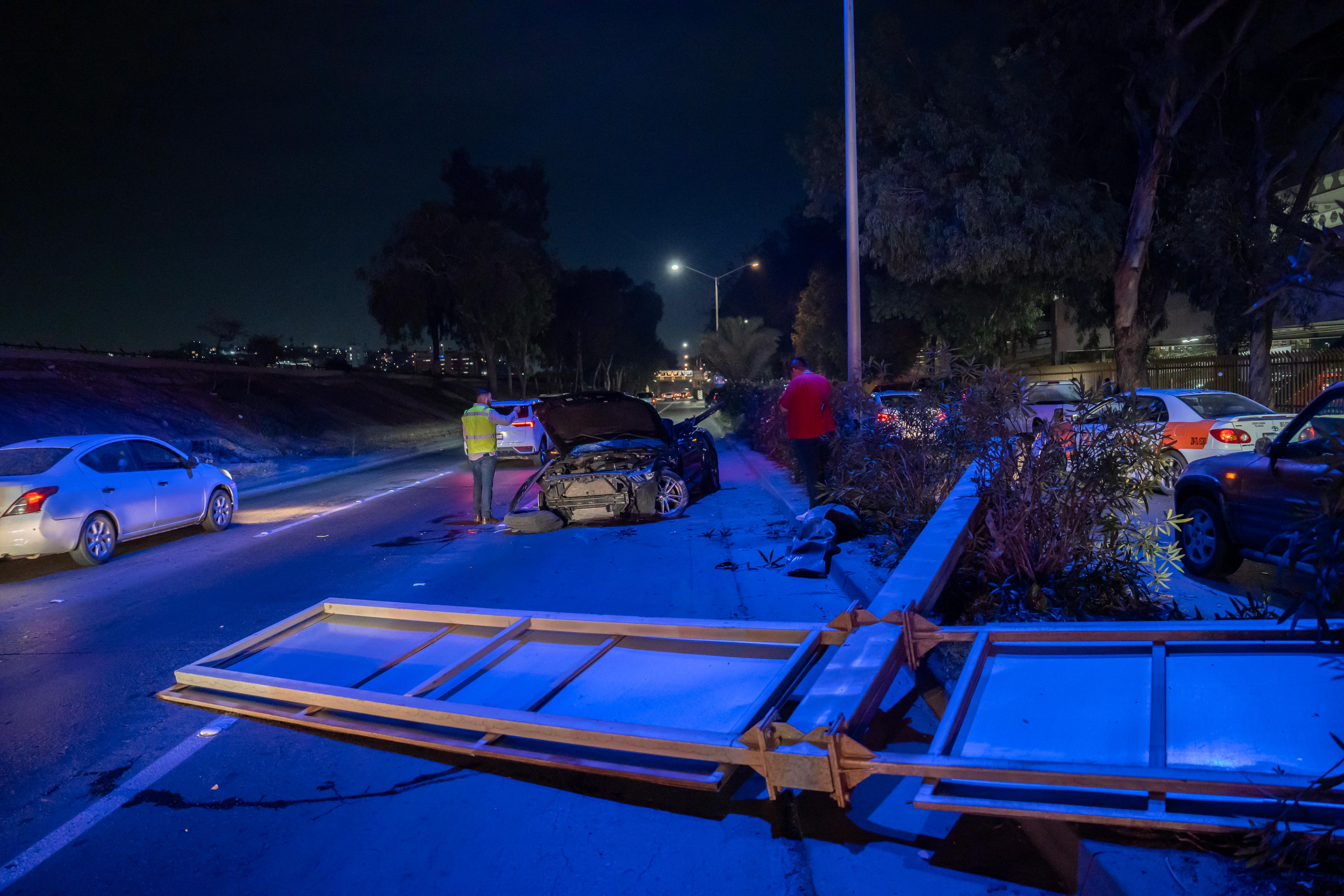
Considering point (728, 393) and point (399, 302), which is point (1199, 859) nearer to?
point (728, 393)

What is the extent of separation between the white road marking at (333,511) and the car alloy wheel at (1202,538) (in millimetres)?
9770

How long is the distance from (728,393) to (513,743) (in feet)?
89.2

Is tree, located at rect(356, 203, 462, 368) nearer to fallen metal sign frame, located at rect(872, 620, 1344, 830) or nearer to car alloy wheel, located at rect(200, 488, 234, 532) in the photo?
car alloy wheel, located at rect(200, 488, 234, 532)

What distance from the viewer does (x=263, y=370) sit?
136 ft

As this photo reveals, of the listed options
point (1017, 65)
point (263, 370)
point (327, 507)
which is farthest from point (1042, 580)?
point (263, 370)

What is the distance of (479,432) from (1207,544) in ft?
27.7

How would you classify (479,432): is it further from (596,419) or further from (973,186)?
(973,186)

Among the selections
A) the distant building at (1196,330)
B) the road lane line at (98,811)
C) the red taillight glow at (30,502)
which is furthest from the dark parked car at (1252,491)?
the distant building at (1196,330)

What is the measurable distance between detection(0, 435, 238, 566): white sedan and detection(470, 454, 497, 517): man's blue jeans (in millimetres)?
3693

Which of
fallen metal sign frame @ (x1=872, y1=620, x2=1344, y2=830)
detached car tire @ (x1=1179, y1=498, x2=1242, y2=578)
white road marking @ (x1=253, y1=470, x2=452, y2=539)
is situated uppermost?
fallen metal sign frame @ (x1=872, y1=620, x2=1344, y2=830)

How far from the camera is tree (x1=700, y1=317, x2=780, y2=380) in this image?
39156 mm

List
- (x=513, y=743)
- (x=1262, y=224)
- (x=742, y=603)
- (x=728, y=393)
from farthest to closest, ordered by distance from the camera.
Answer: (x=728, y=393), (x=1262, y=224), (x=742, y=603), (x=513, y=743)

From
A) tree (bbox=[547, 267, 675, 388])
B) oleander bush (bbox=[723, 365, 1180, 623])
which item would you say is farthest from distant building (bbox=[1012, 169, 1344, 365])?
tree (bbox=[547, 267, 675, 388])

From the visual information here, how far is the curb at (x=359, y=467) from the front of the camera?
1794 cm
